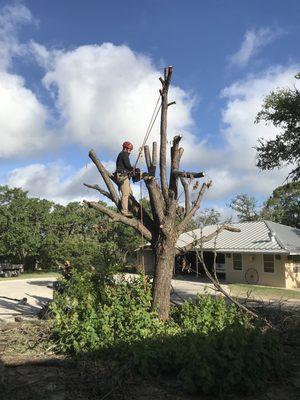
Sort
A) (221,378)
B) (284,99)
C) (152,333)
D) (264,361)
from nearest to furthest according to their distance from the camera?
(221,378), (264,361), (152,333), (284,99)

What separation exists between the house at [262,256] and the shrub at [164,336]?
54.5 ft

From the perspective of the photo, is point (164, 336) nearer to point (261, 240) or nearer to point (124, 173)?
point (124, 173)

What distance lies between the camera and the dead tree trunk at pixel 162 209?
881 centimetres

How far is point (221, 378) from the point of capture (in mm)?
5328

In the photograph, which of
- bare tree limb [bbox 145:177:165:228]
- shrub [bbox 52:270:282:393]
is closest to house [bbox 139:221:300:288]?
bare tree limb [bbox 145:177:165:228]

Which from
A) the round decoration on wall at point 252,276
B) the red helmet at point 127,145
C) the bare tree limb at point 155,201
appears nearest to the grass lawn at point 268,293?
the round decoration on wall at point 252,276

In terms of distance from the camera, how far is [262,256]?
95.6ft

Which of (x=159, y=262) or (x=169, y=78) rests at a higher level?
(x=169, y=78)

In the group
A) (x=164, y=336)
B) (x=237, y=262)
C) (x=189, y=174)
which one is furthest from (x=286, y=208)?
(x=164, y=336)

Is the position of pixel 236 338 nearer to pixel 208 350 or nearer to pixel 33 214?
pixel 208 350

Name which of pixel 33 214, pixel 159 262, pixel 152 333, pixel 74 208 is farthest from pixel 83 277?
pixel 74 208

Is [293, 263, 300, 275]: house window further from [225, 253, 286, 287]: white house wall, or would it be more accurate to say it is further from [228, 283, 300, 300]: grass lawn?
[228, 283, 300, 300]: grass lawn

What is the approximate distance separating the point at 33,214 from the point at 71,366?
41082 mm

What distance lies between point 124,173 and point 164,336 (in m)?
3.68
